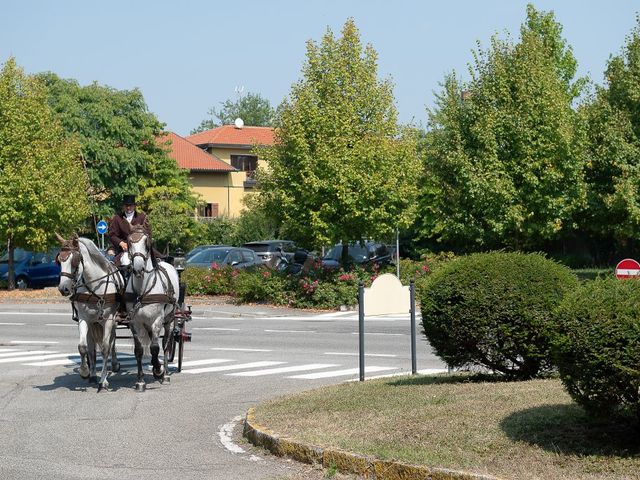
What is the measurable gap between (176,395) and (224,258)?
2627 centimetres

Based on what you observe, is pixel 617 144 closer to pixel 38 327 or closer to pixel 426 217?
pixel 426 217

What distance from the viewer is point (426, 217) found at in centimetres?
4834

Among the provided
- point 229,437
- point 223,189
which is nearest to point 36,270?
point 229,437

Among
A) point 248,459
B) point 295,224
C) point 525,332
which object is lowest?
point 248,459

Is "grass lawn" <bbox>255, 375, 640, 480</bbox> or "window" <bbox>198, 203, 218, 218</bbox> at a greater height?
"window" <bbox>198, 203, 218, 218</bbox>

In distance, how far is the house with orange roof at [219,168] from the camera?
272 ft

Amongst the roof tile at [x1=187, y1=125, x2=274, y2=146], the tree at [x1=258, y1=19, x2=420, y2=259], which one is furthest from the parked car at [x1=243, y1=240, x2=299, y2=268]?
the roof tile at [x1=187, y1=125, x2=274, y2=146]

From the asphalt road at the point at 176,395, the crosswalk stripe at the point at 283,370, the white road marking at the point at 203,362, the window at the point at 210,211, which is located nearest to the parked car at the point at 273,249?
the asphalt road at the point at 176,395

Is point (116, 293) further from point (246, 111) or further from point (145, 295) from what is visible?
point (246, 111)

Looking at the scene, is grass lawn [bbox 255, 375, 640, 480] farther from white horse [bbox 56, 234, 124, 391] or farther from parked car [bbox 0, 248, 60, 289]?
parked car [bbox 0, 248, 60, 289]

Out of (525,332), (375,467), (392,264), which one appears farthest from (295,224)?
(375,467)

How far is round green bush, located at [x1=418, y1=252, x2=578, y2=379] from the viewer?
36.9 ft

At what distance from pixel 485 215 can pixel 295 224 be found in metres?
9.13

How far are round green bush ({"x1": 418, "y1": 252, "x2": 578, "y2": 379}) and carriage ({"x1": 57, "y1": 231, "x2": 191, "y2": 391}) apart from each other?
475cm
